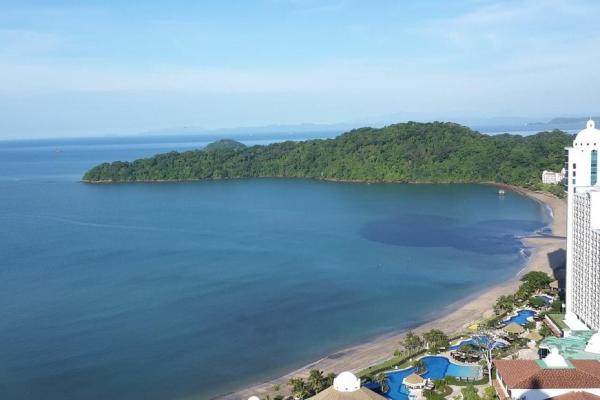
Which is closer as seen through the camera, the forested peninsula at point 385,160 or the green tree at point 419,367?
the green tree at point 419,367

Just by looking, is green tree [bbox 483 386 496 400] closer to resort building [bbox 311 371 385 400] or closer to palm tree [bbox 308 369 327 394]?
resort building [bbox 311 371 385 400]

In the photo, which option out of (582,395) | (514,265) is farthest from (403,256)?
(582,395)

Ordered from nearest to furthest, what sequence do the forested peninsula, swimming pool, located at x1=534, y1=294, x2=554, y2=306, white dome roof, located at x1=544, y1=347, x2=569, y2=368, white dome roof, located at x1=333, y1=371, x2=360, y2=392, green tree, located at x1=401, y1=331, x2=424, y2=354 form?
white dome roof, located at x1=333, y1=371, x2=360, y2=392
white dome roof, located at x1=544, y1=347, x2=569, y2=368
green tree, located at x1=401, y1=331, x2=424, y2=354
swimming pool, located at x1=534, y1=294, x2=554, y2=306
the forested peninsula

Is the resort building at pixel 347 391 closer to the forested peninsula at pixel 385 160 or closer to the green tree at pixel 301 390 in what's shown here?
the green tree at pixel 301 390

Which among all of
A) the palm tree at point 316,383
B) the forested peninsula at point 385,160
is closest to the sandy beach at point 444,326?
the palm tree at point 316,383

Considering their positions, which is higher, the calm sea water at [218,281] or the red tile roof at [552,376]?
the red tile roof at [552,376]

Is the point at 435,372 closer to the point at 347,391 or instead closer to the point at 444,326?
the point at 347,391

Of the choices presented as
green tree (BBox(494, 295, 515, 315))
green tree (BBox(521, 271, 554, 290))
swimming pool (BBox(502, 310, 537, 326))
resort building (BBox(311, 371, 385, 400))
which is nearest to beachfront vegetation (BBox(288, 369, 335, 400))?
resort building (BBox(311, 371, 385, 400))

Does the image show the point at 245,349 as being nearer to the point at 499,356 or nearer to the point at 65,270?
the point at 499,356
